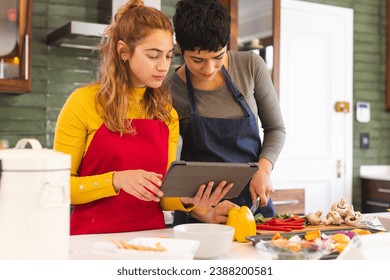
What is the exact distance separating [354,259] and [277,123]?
1.20 meters

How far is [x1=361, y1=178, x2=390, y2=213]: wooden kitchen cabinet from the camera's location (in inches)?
179

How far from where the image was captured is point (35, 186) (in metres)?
1.10

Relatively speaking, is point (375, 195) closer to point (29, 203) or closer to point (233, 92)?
point (233, 92)

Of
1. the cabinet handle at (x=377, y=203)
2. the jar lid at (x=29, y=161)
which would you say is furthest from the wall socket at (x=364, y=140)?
the jar lid at (x=29, y=161)

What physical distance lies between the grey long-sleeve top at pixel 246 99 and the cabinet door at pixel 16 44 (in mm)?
1376

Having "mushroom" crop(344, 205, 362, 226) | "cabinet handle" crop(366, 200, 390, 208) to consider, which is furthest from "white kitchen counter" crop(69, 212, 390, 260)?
"cabinet handle" crop(366, 200, 390, 208)

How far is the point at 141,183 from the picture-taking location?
63.5 inches

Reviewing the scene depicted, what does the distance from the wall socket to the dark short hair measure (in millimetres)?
3261

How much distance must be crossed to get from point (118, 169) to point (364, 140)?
11.7 feet

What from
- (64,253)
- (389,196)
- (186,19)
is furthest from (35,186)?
(389,196)

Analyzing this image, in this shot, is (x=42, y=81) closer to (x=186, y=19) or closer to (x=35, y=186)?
(x=186, y=19)

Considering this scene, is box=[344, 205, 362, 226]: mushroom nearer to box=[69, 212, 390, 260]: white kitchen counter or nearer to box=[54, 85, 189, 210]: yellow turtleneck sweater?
box=[69, 212, 390, 260]: white kitchen counter

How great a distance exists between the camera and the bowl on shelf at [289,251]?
122 cm

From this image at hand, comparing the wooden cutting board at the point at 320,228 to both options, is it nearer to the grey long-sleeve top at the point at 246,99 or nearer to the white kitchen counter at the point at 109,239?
the white kitchen counter at the point at 109,239
